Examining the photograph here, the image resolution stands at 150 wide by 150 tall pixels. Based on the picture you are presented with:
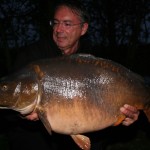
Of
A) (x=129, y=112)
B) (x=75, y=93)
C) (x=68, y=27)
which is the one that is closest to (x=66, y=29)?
(x=68, y=27)

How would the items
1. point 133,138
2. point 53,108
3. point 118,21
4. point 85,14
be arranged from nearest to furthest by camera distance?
1. point 53,108
2. point 85,14
3. point 133,138
4. point 118,21

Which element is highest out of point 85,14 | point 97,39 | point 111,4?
point 85,14

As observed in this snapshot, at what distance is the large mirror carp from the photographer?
9.36 feet

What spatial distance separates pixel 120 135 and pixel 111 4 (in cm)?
639

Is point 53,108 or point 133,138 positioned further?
point 133,138

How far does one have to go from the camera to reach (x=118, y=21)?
12.7 meters

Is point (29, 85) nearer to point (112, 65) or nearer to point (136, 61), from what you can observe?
point (112, 65)

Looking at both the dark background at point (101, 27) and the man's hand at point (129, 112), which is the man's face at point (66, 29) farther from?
the dark background at point (101, 27)

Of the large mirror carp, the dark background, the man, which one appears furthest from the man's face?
the dark background

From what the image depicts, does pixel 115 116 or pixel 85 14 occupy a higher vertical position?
pixel 85 14

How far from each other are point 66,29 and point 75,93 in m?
0.80

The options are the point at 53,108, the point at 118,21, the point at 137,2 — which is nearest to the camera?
the point at 53,108

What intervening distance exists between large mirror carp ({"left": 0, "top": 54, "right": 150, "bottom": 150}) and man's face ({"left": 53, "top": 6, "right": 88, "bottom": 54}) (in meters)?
0.48

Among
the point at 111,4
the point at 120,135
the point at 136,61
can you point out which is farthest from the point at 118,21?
the point at 120,135
